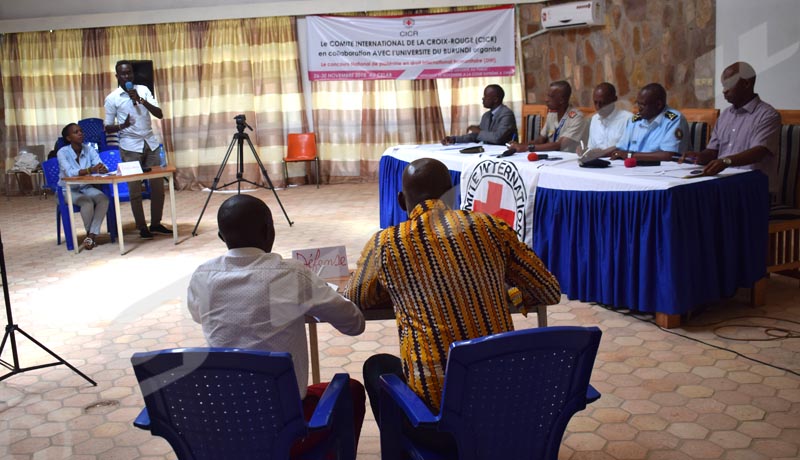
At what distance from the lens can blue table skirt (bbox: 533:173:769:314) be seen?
345 cm

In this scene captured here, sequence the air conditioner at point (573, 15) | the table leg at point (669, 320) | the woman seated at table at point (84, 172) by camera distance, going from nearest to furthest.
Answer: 1. the table leg at point (669, 320)
2. the woman seated at table at point (84, 172)
3. the air conditioner at point (573, 15)

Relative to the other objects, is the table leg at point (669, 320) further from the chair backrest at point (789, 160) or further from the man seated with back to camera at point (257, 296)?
the man seated with back to camera at point (257, 296)

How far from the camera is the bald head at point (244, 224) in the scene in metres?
1.80

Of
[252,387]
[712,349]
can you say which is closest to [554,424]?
[252,387]

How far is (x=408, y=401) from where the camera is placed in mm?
1676

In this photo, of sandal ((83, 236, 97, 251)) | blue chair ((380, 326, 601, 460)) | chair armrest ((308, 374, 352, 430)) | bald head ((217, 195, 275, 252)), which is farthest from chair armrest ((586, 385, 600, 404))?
sandal ((83, 236, 97, 251))

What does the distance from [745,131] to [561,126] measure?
1544mm

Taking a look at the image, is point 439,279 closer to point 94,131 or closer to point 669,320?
point 669,320

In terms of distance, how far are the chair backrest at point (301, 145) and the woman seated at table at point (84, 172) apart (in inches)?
119

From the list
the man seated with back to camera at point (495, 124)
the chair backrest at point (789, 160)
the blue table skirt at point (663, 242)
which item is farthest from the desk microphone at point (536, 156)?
the chair backrest at point (789, 160)

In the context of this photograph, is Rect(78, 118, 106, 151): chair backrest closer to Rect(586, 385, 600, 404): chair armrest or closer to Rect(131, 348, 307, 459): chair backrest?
Rect(131, 348, 307, 459): chair backrest

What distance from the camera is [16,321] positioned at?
4184 millimetres

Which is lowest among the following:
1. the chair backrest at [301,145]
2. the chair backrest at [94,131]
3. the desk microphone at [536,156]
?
the desk microphone at [536,156]

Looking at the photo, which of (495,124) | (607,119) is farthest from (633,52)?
(607,119)
